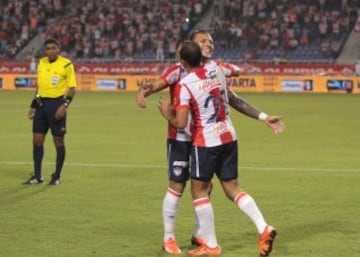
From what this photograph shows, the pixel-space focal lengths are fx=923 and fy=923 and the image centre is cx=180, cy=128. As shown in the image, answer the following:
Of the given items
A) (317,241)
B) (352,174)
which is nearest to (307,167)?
(352,174)

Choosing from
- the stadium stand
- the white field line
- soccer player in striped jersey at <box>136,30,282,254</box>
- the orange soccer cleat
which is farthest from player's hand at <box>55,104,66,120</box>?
the stadium stand

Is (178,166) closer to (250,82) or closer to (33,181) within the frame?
(33,181)

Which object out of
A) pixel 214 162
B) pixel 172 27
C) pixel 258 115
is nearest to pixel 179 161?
pixel 214 162

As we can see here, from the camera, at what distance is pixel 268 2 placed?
48.0 metres

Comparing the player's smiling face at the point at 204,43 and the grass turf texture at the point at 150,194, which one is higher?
the player's smiling face at the point at 204,43

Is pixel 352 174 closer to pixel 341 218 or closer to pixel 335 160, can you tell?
pixel 335 160

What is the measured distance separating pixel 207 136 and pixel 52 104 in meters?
5.52

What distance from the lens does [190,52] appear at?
27.1 ft

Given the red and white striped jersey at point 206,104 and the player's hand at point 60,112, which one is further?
the player's hand at point 60,112

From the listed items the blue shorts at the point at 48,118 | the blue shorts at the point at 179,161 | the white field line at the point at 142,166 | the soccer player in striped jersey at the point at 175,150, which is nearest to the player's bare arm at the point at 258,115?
the soccer player in striped jersey at the point at 175,150

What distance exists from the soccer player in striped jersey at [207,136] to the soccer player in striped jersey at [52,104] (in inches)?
207

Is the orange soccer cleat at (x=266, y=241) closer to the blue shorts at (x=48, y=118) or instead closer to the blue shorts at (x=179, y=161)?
the blue shorts at (x=179, y=161)

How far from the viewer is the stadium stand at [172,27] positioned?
148 feet

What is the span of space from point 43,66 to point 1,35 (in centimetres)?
3954
